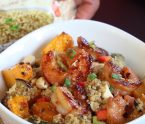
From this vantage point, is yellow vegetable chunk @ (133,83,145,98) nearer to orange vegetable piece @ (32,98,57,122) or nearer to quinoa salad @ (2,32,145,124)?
quinoa salad @ (2,32,145,124)

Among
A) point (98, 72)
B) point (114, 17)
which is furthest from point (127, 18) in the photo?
point (98, 72)

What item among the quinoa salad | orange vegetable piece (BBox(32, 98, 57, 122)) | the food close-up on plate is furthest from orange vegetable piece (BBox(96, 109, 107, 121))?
the food close-up on plate

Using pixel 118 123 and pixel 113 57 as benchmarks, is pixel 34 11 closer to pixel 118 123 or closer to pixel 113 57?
pixel 113 57

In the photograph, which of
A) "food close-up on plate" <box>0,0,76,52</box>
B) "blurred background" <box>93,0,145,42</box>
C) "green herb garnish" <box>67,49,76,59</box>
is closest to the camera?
"green herb garnish" <box>67,49,76,59</box>

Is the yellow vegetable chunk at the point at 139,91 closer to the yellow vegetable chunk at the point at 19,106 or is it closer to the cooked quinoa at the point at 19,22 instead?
the yellow vegetable chunk at the point at 19,106

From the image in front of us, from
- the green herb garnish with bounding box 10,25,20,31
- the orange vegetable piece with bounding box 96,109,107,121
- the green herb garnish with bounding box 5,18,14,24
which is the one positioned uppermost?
the orange vegetable piece with bounding box 96,109,107,121

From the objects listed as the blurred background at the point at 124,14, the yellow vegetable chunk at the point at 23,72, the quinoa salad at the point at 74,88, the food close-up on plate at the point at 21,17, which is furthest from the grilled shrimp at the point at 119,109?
the blurred background at the point at 124,14
